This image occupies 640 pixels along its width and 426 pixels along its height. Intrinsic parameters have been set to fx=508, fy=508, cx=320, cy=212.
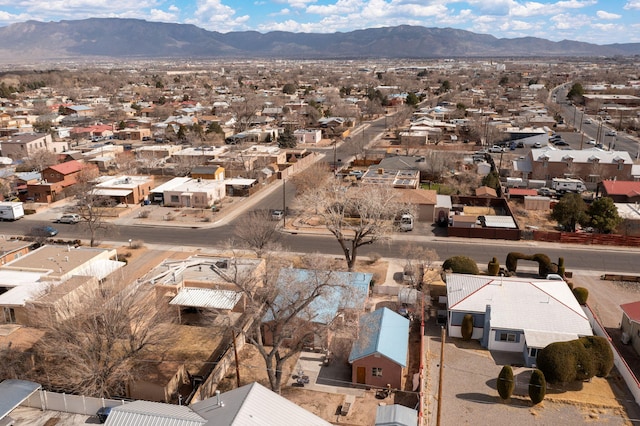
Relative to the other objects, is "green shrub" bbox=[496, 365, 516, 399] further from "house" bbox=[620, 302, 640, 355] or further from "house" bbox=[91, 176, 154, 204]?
"house" bbox=[91, 176, 154, 204]

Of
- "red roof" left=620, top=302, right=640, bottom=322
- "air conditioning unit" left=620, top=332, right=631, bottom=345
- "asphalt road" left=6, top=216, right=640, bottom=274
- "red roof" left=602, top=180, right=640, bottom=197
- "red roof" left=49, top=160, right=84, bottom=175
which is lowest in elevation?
"air conditioning unit" left=620, top=332, right=631, bottom=345

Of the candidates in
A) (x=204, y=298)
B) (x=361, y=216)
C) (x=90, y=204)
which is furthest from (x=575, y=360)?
(x=90, y=204)

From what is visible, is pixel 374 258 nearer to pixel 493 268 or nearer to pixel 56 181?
pixel 493 268

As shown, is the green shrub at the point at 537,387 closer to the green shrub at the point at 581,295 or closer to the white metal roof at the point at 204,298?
the green shrub at the point at 581,295

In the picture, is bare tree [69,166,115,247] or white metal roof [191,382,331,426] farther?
bare tree [69,166,115,247]

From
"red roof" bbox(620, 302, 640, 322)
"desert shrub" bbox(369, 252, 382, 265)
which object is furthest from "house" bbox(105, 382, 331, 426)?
"desert shrub" bbox(369, 252, 382, 265)

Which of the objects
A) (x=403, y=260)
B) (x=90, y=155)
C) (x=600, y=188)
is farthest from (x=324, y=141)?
(x=403, y=260)
